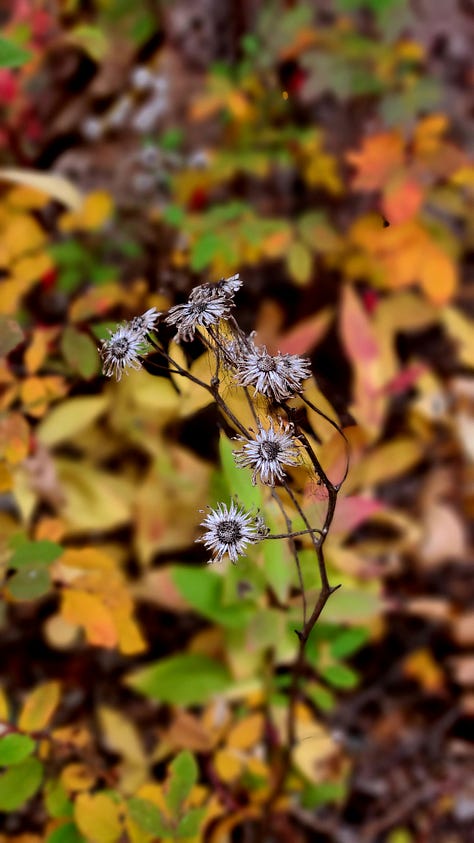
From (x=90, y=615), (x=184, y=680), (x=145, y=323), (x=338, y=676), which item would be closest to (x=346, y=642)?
(x=338, y=676)

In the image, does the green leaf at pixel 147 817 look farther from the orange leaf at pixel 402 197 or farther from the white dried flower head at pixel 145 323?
the orange leaf at pixel 402 197

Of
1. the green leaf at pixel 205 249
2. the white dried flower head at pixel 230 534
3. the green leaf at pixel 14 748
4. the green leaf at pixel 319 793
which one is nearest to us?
the white dried flower head at pixel 230 534

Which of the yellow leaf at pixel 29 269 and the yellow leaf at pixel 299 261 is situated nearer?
the yellow leaf at pixel 29 269

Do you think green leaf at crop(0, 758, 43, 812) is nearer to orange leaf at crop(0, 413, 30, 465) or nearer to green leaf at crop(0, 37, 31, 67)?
orange leaf at crop(0, 413, 30, 465)

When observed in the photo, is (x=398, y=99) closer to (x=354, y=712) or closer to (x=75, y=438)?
(x=75, y=438)

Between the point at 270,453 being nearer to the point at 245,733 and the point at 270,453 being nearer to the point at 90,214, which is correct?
the point at 245,733

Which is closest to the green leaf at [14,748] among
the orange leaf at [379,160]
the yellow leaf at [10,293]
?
the yellow leaf at [10,293]

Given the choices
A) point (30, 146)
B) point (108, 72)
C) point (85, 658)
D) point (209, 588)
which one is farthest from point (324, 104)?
point (85, 658)
